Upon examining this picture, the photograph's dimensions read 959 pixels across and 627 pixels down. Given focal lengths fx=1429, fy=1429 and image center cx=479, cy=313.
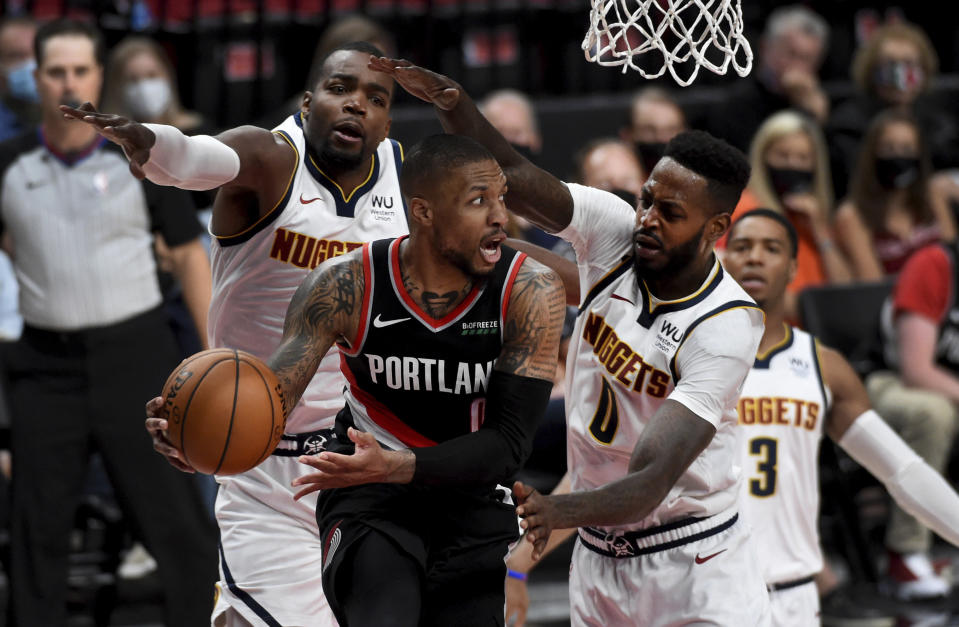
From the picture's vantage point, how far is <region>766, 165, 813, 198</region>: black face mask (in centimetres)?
740

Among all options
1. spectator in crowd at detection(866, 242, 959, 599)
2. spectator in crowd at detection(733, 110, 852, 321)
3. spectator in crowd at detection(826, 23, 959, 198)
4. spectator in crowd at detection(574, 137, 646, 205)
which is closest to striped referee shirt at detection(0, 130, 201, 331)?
spectator in crowd at detection(574, 137, 646, 205)

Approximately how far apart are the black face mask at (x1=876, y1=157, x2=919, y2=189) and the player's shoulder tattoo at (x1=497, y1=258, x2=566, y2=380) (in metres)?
4.56

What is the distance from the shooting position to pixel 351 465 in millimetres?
3141

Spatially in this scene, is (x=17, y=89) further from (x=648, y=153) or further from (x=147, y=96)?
(x=648, y=153)

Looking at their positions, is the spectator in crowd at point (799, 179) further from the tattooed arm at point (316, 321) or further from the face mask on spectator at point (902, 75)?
the tattooed arm at point (316, 321)

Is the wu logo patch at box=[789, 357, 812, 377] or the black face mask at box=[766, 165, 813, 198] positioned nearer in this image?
the wu logo patch at box=[789, 357, 812, 377]

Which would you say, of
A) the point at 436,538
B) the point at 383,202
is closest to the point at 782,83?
the point at 383,202

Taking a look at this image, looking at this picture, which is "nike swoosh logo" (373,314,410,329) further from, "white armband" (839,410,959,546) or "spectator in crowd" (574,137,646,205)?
"spectator in crowd" (574,137,646,205)

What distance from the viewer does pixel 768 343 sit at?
4961 millimetres

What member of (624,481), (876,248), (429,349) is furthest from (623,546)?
(876,248)

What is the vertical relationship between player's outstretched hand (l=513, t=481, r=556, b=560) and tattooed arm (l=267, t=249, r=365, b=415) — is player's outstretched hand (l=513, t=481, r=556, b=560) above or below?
below

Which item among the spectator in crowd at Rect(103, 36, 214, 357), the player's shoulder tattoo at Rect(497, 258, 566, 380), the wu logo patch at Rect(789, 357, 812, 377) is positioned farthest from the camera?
the spectator in crowd at Rect(103, 36, 214, 357)

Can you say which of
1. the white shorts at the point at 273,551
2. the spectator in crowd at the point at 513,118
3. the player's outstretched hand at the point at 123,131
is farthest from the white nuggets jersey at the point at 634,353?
the spectator in crowd at the point at 513,118

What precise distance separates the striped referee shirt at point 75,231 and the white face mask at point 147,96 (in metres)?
1.41
